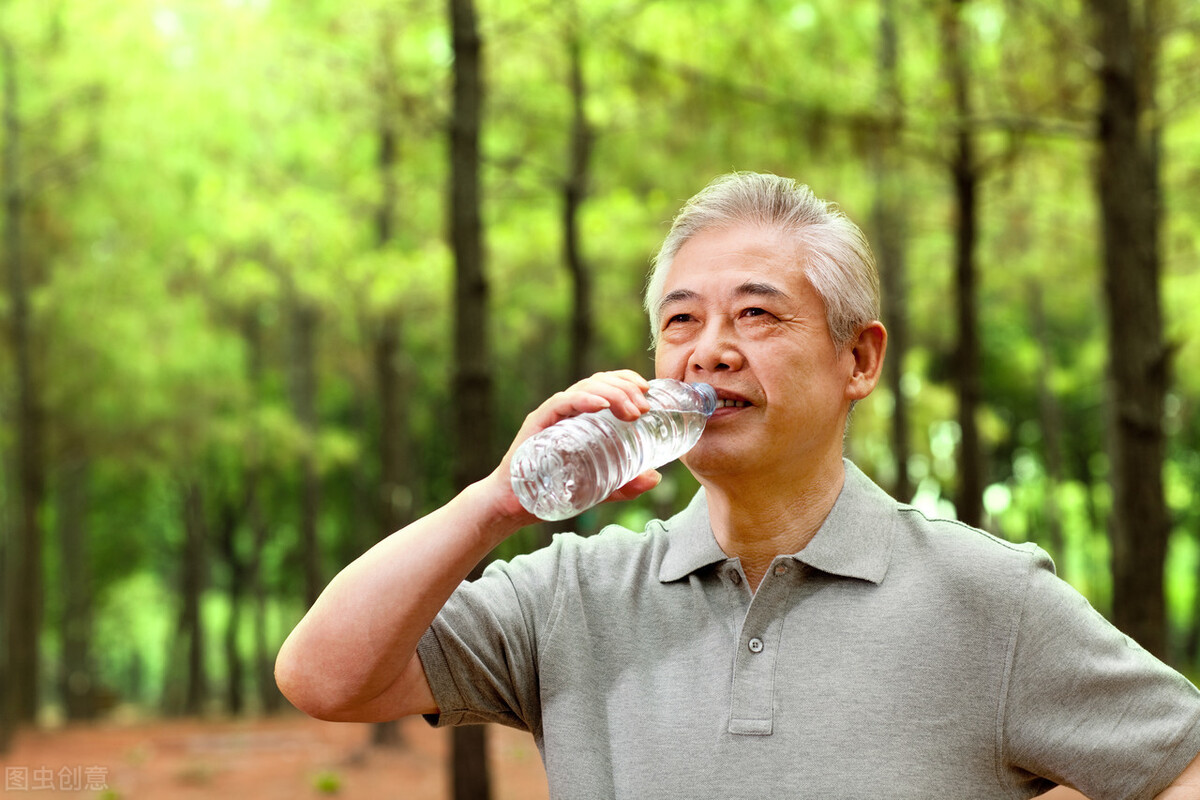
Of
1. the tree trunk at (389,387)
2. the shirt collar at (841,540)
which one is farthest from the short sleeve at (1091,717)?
the tree trunk at (389,387)

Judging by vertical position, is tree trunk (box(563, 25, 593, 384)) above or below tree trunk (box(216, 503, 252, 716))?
above

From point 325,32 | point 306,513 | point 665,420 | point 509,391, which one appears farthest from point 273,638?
point 665,420

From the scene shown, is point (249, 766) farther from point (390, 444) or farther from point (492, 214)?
point (492, 214)

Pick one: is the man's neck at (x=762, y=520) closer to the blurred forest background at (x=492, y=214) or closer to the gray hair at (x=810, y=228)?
the gray hair at (x=810, y=228)

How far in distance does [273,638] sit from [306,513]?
76.3 feet

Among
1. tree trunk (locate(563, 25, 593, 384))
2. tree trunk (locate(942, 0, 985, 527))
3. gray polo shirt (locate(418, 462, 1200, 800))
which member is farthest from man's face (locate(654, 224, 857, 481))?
tree trunk (locate(563, 25, 593, 384))

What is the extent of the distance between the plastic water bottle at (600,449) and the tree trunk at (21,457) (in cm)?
1342

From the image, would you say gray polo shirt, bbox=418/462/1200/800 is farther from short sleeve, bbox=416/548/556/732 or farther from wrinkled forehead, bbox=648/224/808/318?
wrinkled forehead, bbox=648/224/808/318

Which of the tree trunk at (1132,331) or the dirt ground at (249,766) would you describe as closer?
the tree trunk at (1132,331)

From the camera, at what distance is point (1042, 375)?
67.9 ft

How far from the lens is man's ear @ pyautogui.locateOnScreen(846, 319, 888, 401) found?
2.22 metres

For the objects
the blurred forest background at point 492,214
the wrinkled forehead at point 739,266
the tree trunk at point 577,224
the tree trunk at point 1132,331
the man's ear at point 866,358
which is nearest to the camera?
the wrinkled forehead at point 739,266

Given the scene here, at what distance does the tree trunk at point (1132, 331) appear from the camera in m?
6.59

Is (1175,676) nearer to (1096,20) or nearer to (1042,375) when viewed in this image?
(1096,20)
